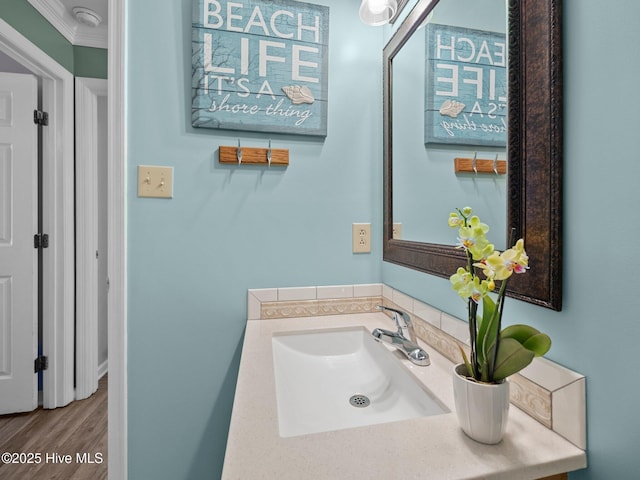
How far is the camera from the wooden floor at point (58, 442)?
1454 millimetres

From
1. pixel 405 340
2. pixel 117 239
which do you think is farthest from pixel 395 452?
pixel 117 239

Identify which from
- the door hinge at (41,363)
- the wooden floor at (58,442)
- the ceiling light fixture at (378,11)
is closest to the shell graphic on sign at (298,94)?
the ceiling light fixture at (378,11)

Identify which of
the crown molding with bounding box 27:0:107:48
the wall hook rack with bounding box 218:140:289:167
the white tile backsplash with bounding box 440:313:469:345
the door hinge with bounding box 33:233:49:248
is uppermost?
the crown molding with bounding box 27:0:107:48

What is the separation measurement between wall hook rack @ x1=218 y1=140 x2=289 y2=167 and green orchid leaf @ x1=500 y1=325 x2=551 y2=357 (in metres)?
0.90

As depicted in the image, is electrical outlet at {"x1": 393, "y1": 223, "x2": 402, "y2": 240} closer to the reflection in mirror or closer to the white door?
the reflection in mirror

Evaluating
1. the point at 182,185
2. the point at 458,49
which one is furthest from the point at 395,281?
the point at 182,185

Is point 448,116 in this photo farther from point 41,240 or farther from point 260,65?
point 41,240

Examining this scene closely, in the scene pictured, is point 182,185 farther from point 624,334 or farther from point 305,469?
point 624,334

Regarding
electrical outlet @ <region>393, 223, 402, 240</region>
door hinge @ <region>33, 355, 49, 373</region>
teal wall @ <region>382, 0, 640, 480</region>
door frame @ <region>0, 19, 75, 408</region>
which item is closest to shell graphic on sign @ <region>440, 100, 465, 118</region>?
teal wall @ <region>382, 0, 640, 480</region>

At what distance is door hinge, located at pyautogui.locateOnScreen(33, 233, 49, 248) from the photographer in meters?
1.89

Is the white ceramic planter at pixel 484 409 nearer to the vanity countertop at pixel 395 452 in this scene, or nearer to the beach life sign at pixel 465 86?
the vanity countertop at pixel 395 452

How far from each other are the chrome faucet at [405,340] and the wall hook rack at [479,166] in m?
0.44

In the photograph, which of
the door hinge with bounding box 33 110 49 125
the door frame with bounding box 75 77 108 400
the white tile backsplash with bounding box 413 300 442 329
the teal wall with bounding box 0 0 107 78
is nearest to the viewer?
the white tile backsplash with bounding box 413 300 442 329

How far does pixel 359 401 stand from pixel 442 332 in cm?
29
